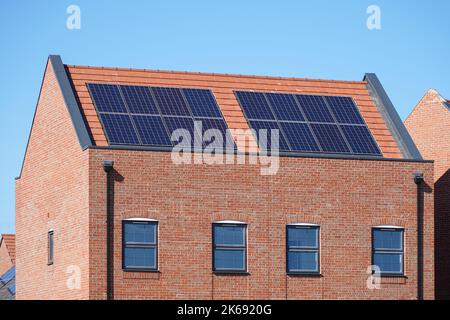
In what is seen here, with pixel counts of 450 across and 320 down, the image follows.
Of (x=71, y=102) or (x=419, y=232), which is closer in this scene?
(x=71, y=102)

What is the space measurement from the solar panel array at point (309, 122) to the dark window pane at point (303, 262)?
10.9ft

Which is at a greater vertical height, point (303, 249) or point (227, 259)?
point (303, 249)

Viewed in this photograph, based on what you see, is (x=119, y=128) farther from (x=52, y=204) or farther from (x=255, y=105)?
(x=255, y=105)

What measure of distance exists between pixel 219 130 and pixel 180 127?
1.28 m

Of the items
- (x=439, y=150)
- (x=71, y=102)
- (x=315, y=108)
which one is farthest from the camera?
(x=439, y=150)

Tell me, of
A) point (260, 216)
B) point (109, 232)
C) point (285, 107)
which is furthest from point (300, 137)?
point (109, 232)

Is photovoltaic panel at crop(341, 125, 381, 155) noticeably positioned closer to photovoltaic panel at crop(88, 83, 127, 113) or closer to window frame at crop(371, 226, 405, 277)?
window frame at crop(371, 226, 405, 277)

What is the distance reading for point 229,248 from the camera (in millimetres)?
35656

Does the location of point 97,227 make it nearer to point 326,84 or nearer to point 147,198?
point 147,198

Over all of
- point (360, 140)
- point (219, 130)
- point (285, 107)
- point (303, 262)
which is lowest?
point (303, 262)

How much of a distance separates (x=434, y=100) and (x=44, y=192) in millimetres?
16158

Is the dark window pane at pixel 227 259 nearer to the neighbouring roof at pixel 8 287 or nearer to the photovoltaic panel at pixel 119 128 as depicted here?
the photovoltaic panel at pixel 119 128

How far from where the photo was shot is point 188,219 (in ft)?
116

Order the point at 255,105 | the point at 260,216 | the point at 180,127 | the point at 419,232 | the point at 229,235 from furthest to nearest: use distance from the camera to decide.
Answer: the point at 255,105 → the point at 419,232 → the point at 180,127 → the point at 260,216 → the point at 229,235
